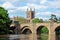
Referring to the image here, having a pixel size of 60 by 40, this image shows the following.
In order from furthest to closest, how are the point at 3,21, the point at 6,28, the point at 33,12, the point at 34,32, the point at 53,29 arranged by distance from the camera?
the point at 33,12 → the point at 34,32 → the point at 53,29 → the point at 6,28 → the point at 3,21

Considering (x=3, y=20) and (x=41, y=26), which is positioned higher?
(x=3, y=20)

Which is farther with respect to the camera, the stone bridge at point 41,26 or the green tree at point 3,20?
the stone bridge at point 41,26

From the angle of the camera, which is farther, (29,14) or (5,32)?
(29,14)

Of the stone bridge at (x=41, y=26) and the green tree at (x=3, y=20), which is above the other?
the green tree at (x=3, y=20)

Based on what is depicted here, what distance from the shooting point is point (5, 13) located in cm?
7694

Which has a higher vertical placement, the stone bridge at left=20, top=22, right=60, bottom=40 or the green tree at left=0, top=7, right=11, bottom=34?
the green tree at left=0, top=7, right=11, bottom=34

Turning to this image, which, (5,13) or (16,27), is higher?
(5,13)

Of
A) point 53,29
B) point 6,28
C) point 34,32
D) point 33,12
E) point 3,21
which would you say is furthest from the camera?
point 33,12

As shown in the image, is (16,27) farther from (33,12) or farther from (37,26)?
(33,12)

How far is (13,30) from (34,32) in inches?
361

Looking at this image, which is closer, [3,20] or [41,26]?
[3,20]

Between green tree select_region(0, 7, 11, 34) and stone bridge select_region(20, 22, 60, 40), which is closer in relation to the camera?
green tree select_region(0, 7, 11, 34)

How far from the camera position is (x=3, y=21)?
74438mm

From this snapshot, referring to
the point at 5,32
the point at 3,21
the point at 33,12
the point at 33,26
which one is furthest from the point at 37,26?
the point at 33,12
